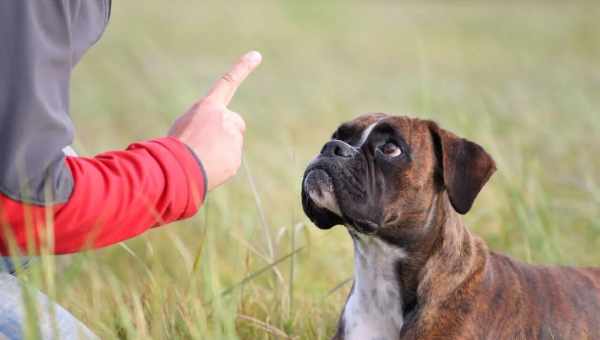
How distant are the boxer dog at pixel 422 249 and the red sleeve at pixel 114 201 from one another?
89 cm

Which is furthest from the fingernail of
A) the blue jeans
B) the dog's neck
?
the blue jeans

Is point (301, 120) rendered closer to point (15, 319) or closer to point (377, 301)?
point (377, 301)

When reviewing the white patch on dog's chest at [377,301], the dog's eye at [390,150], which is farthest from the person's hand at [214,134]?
the white patch on dog's chest at [377,301]

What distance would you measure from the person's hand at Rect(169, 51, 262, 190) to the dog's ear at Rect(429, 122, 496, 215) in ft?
3.10

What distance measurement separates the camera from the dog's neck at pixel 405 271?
3369 mm

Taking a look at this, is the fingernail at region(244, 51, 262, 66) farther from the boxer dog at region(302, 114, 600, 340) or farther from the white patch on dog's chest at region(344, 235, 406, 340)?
the white patch on dog's chest at region(344, 235, 406, 340)

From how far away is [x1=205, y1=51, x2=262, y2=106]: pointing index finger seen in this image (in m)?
2.86

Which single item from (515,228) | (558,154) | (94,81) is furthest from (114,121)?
(515,228)

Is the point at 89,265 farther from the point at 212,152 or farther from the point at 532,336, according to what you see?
the point at 532,336

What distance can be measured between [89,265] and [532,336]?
1.89m

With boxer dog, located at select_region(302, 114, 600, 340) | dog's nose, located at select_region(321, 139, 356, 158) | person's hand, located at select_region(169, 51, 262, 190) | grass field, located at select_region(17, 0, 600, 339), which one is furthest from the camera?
grass field, located at select_region(17, 0, 600, 339)

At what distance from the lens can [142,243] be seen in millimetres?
5633

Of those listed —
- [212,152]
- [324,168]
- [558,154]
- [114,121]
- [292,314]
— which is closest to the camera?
[212,152]

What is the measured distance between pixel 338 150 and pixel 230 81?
68 centimetres
